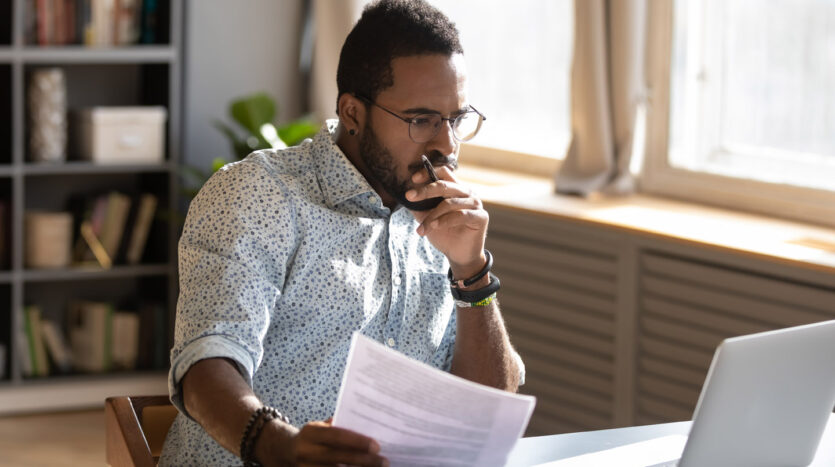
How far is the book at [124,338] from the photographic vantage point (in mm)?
3889

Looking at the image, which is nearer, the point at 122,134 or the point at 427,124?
the point at 427,124

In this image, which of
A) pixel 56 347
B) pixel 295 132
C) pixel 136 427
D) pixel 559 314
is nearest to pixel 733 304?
pixel 559 314

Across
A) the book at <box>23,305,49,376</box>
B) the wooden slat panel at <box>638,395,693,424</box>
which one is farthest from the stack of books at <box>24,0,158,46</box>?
the wooden slat panel at <box>638,395,693,424</box>

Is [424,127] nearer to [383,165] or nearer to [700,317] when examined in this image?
[383,165]

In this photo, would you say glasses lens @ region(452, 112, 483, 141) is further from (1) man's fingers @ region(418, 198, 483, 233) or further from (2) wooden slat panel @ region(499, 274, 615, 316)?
(2) wooden slat panel @ region(499, 274, 615, 316)

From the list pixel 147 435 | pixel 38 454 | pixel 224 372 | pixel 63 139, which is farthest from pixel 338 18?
pixel 224 372

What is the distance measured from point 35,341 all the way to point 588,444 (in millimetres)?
2654

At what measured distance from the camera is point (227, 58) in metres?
4.10

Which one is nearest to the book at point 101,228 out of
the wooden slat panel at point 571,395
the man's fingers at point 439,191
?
the wooden slat panel at point 571,395

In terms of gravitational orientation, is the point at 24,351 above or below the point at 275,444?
below

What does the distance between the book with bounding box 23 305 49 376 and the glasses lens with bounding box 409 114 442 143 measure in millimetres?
2446

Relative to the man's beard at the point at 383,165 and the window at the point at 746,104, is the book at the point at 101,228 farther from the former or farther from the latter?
the man's beard at the point at 383,165

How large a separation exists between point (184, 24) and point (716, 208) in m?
1.94

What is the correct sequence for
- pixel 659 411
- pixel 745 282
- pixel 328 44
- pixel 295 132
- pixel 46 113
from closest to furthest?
pixel 745 282 < pixel 659 411 < pixel 46 113 < pixel 295 132 < pixel 328 44
